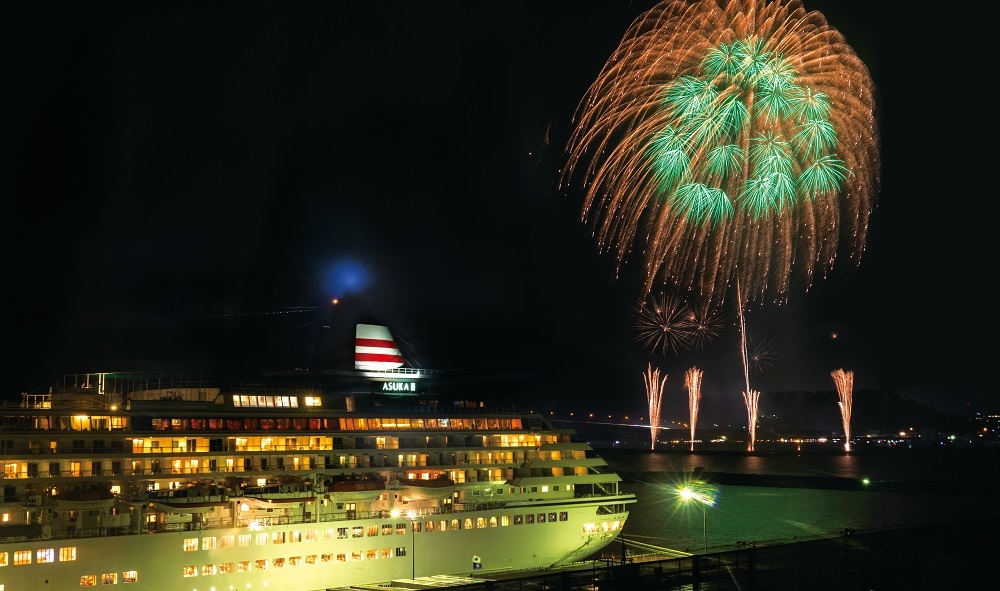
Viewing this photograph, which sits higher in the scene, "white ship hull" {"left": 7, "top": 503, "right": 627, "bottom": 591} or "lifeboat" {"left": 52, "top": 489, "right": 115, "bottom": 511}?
"lifeboat" {"left": 52, "top": 489, "right": 115, "bottom": 511}

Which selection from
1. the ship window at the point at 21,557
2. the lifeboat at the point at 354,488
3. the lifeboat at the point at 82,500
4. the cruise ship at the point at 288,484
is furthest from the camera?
the lifeboat at the point at 354,488

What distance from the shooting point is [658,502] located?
253 ft

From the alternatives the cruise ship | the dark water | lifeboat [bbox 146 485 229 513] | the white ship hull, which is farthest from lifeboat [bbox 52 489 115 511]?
the dark water

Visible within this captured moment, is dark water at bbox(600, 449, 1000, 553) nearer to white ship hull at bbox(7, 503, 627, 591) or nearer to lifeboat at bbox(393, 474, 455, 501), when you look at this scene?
white ship hull at bbox(7, 503, 627, 591)

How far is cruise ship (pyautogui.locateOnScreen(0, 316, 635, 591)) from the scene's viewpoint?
2914 cm

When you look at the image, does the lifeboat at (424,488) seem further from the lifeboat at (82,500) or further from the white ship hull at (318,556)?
the lifeboat at (82,500)

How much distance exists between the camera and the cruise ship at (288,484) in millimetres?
29141

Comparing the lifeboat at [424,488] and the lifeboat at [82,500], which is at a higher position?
the lifeboat at [82,500]

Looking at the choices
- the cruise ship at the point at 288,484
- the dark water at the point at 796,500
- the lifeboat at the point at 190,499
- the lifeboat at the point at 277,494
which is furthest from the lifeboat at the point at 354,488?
the dark water at the point at 796,500

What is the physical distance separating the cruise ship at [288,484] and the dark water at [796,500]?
26.8 feet

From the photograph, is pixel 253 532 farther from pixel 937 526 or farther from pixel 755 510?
pixel 755 510

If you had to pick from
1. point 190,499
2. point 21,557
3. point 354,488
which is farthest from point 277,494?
point 21,557

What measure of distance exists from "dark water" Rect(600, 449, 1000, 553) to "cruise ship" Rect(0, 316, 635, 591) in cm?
817

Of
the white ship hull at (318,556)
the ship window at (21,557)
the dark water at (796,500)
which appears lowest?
the dark water at (796,500)
